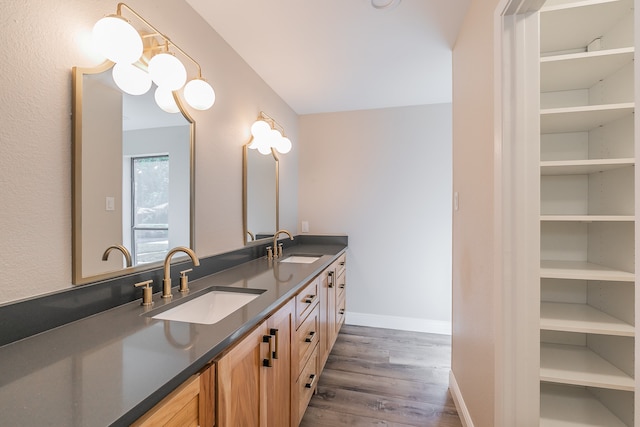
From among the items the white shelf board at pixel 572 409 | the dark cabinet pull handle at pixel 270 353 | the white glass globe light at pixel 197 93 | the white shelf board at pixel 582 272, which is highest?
the white glass globe light at pixel 197 93

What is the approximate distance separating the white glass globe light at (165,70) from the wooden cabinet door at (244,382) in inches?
43.2

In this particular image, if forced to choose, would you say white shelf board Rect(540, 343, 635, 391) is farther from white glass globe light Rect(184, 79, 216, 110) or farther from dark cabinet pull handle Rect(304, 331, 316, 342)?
white glass globe light Rect(184, 79, 216, 110)

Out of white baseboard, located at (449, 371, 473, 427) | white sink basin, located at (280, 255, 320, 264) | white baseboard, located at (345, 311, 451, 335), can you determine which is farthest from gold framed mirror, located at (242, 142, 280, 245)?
white baseboard, located at (449, 371, 473, 427)

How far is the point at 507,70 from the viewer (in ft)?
3.37

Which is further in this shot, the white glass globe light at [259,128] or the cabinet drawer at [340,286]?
the cabinet drawer at [340,286]

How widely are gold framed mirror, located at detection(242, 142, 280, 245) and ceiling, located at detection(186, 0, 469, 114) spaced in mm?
656

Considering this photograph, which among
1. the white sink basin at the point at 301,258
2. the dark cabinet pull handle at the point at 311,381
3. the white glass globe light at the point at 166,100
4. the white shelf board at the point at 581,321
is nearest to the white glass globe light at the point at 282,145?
the white sink basin at the point at 301,258

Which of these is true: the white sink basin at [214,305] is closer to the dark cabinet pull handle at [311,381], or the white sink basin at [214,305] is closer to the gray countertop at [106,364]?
the gray countertop at [106,364]

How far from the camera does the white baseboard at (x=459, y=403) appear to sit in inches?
59.5

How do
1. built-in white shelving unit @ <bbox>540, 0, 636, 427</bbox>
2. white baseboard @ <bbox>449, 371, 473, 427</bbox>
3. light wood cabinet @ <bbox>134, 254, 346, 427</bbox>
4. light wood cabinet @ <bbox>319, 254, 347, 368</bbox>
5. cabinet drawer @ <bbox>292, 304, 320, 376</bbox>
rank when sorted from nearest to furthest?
light wood cabinet @ <bbox>134, 254, 346, 427</bbox> < built-in white shelving unit @ <bbox>540, 0, 636, 427</bbox> < cabinet drawer @ <bbox>292, 304, 320, 376</bbox> < white baseboard @ <bbox>449, 371, 473, 427</bbox> < light wood cabinet @ <bbox>319, 254, 347, 368</bbox>

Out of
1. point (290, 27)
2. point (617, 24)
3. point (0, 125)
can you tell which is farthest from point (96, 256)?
point (617, 24)

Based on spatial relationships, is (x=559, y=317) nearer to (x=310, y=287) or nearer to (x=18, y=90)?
(x=310, y=287)

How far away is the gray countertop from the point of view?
1.61ft

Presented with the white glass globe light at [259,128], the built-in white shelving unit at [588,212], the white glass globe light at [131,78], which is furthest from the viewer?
the white glass globe light at [259,128]
